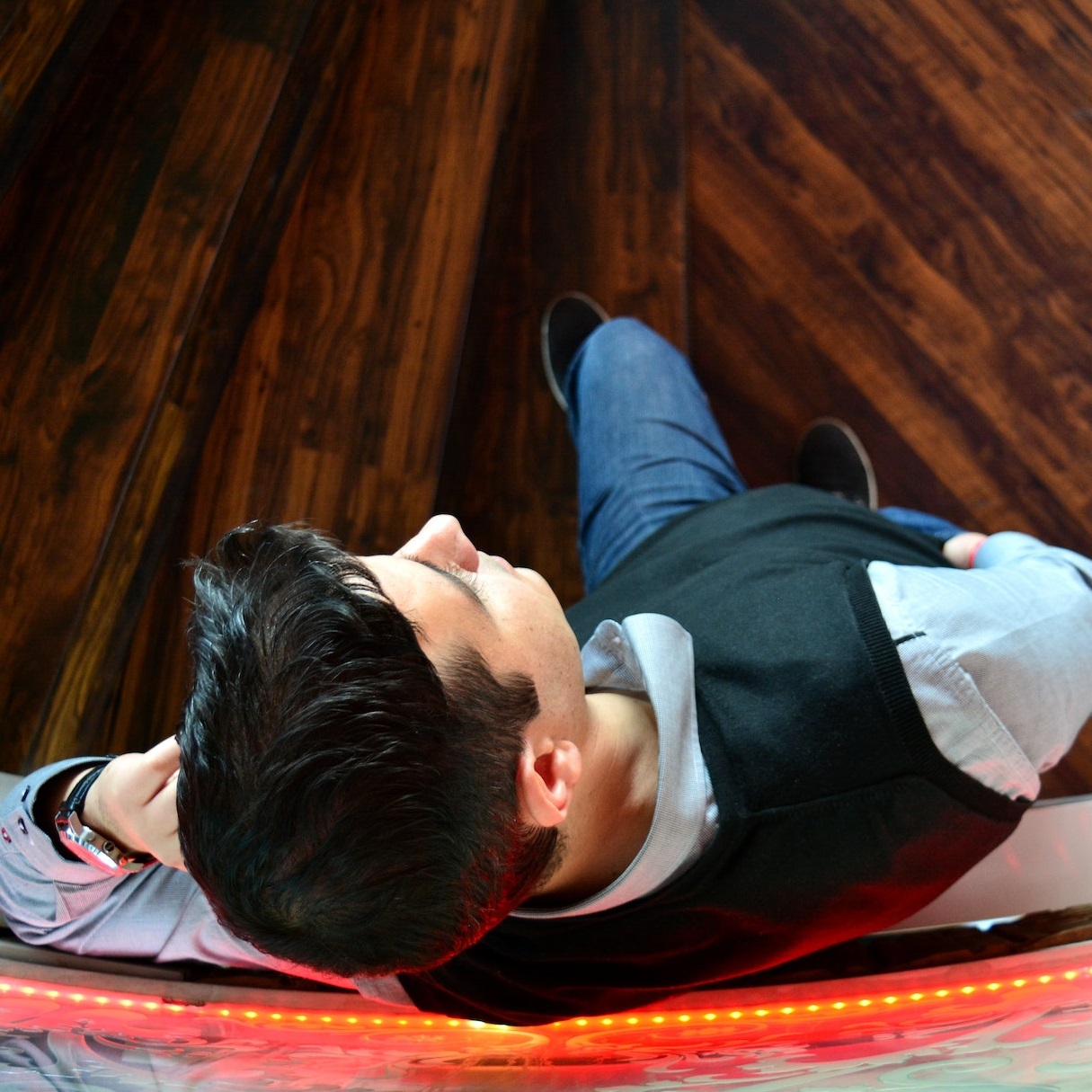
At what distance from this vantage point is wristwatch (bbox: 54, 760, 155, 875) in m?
1.03

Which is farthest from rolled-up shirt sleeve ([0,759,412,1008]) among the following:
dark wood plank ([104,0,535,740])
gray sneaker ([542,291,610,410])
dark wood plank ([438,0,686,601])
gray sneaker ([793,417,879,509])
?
gray sneaker ([793,417,879,509])

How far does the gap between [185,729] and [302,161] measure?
1125 millimetres

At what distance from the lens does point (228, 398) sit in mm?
1555

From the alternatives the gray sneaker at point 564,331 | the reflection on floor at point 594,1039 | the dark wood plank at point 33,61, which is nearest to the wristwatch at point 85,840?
the reflection on floor at point 594,1039

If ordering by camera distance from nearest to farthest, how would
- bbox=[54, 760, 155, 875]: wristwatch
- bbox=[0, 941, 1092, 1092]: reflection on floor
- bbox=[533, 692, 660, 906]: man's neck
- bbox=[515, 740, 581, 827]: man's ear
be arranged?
bbox=[0, 941, 1092, 1092]: reflection on floor
bbox=[515, 740, 581, 827]: man's ear
bbox=[533, 692, 660, 906]: man's neck
bbox=[54, 760, 155, 875]: wristwatch

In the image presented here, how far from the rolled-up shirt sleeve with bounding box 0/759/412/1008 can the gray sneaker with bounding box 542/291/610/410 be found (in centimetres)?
110

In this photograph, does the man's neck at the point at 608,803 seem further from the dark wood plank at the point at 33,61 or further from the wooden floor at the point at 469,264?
the dark wood plank at the point at 33,61

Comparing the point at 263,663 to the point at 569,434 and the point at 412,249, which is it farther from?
the point at 569,434

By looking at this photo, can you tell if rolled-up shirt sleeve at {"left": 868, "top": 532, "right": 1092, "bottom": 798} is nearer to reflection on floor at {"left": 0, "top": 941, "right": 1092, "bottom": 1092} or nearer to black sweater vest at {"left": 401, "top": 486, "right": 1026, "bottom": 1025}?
black sweater vest at {"left": 401, "top": 486, "right": 1026, "bottom": 1025}

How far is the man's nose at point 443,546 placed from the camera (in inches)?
33.3

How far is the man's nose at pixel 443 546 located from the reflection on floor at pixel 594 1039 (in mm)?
417

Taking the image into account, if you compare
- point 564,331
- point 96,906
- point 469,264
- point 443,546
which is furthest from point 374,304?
point 96,906

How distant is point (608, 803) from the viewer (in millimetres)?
934

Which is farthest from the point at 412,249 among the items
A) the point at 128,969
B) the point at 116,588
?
the point at 128,969
